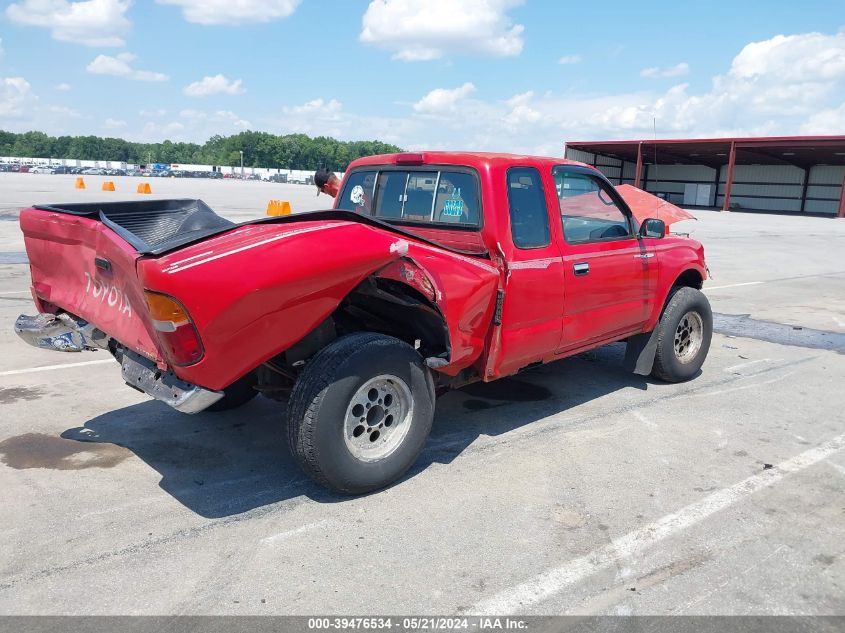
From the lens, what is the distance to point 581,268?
4770 millimetres

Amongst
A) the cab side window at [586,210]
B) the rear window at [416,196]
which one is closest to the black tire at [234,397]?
the rear window at [416,196]

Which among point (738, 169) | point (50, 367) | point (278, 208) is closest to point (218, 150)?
point (738, 169)

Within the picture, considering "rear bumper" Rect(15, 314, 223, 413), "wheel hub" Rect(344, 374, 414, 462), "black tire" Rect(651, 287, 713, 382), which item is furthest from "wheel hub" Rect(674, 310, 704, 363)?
"rear bumper" Rect(15, 314, 223, 413)

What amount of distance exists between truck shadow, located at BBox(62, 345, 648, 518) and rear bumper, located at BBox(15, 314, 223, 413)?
2.17ft

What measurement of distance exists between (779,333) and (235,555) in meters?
7.67

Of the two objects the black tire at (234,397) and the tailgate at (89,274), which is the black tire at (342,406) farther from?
the black tire at (234,397)

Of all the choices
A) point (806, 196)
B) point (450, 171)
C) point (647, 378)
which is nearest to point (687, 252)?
point (647, 378)

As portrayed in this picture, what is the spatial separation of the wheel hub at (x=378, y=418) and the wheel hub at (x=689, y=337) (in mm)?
3205

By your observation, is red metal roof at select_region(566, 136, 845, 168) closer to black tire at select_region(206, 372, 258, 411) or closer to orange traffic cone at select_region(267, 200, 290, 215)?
orange traffic cone at select_region(267, 200, 290, 215)

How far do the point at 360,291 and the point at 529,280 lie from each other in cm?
120

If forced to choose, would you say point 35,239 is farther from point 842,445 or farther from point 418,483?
point 842,445

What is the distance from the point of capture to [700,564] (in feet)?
10.5

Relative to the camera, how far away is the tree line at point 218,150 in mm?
146375

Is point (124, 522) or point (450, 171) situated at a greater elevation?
point (450, 171)
